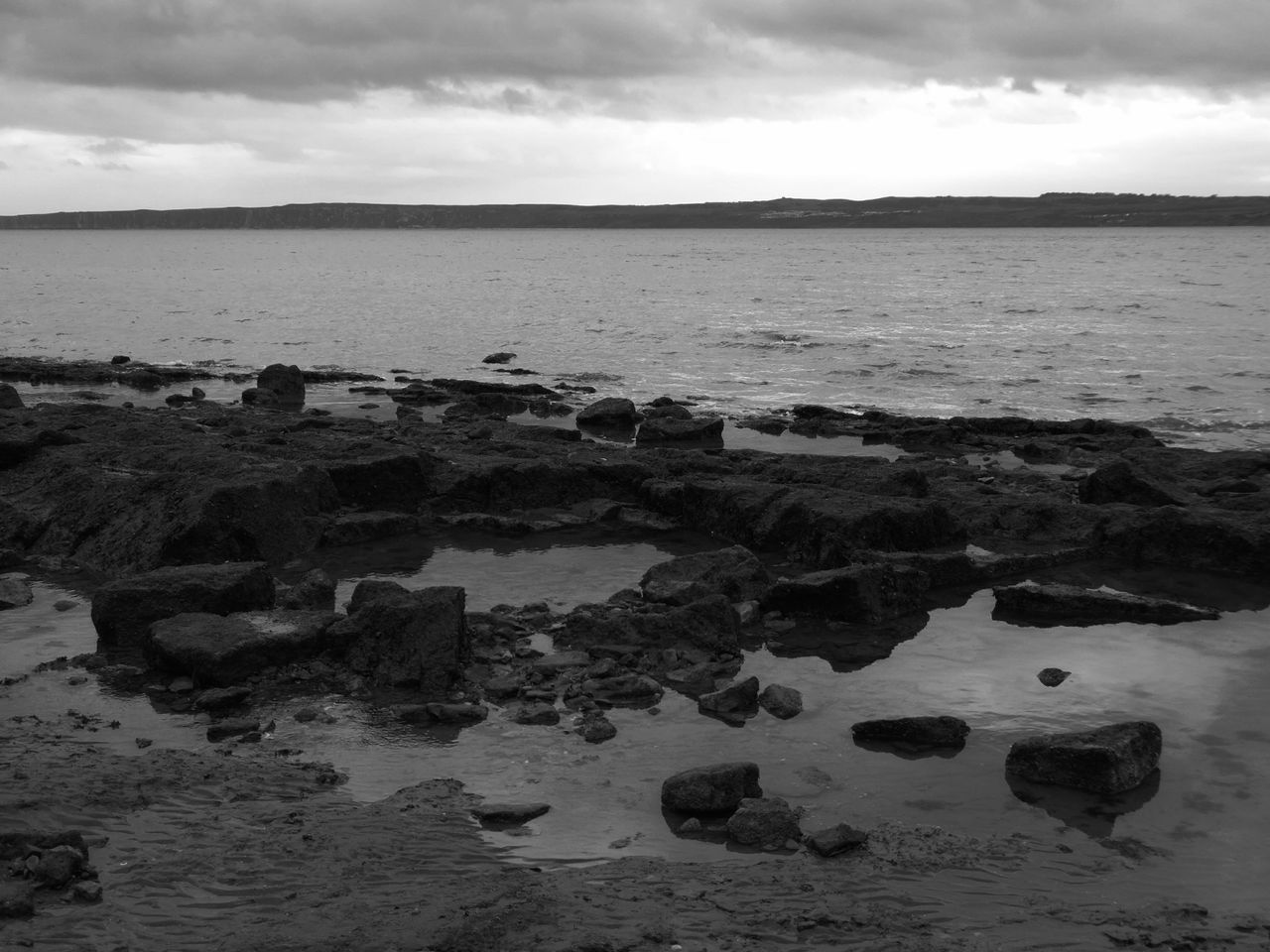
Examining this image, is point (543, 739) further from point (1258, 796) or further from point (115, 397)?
point (115, 397)

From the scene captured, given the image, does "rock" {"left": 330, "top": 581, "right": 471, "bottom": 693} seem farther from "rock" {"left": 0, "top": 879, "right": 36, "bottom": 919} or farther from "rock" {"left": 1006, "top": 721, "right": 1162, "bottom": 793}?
"rock" {"left": 1006, "top": 721, "right": 1162, "bottom": 793}

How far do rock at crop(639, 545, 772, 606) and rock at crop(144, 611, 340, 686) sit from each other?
11.5 ft

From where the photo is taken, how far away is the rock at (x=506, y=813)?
7754 millimetres

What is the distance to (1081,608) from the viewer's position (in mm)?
12430

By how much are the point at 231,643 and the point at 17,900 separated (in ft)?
13.2

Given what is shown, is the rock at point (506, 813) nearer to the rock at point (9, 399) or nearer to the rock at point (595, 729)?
the rock at point (595, 729)

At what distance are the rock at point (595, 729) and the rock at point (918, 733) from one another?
198cm

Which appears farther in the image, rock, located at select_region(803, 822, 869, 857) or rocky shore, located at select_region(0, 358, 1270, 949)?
rock, located at select_region(803, 822, 869, 857)

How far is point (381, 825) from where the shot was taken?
7578mm

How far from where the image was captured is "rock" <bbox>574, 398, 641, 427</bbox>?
2533 cm

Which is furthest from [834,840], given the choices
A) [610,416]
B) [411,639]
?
[610,416]

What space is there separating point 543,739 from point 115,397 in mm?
24616

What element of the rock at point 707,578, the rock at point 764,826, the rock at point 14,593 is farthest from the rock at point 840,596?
the rock at point 14,593

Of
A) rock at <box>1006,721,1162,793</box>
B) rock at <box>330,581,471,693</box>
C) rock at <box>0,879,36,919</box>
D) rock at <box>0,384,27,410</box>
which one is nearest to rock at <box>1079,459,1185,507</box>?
rock at <box>1006,721,1162,793</box>
